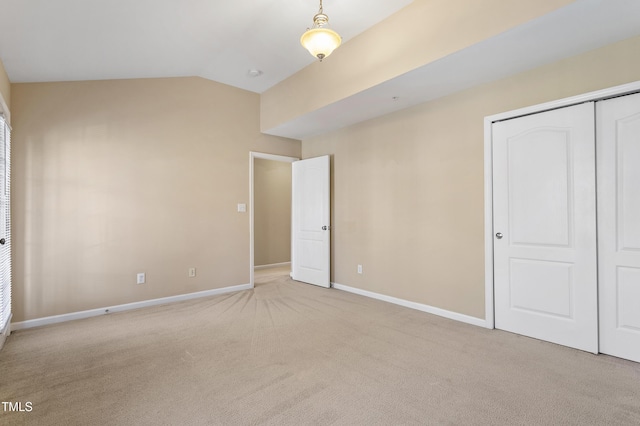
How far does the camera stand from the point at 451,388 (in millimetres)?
2115

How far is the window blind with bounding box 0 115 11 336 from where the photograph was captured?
2.86m

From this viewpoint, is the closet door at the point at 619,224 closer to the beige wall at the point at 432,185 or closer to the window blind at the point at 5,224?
the beige wall at the point at 432,185

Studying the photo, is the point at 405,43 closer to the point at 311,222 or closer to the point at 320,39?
the point at 320,39

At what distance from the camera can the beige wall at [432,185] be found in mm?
2852

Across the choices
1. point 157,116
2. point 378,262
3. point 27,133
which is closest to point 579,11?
point 378,262

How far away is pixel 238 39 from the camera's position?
11.3 ft

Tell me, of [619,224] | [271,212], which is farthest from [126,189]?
[619,224]

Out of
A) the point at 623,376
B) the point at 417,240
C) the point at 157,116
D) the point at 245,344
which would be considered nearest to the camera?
the point at 623,376

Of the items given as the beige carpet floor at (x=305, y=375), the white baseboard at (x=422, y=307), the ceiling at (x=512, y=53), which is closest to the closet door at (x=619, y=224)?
the beige carpet floor at (x=305, y=375)

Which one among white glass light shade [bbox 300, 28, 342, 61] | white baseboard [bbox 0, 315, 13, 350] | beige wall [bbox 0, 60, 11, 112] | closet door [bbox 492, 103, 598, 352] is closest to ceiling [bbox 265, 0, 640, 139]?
closet door [bbox 492, 103, 598, 352]

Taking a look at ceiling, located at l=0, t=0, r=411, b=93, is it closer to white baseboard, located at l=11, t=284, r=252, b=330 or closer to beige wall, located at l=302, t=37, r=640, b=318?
beige wall, located at l=302, t=37, r=640, b=318

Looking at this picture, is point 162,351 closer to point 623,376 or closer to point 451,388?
point 451,388

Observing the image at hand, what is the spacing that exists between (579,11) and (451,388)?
2.70 meters

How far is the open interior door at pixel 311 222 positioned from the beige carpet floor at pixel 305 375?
1693 millimetres
